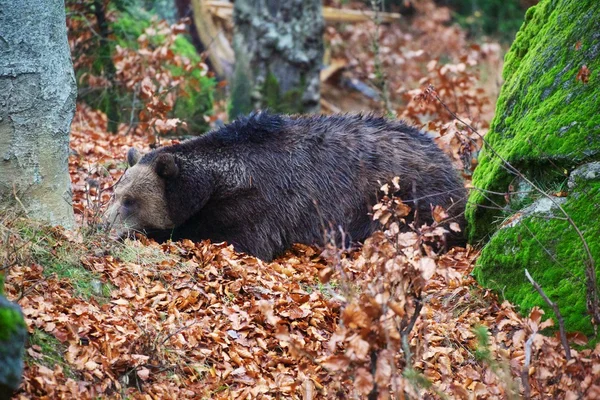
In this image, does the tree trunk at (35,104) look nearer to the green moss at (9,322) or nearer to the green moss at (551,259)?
the green moss at (9,322)

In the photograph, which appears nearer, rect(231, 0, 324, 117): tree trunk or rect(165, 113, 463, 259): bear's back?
rect(165, 113, 463, 259): bear's back

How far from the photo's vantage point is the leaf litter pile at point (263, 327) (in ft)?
14.4

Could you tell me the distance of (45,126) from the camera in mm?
6129

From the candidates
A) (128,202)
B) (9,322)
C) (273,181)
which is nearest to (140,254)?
(128,202)

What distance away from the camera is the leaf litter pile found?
439 centimetres

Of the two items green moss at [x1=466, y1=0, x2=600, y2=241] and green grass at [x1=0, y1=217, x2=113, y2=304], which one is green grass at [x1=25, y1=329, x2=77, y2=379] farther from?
green moss at [x1=466, y1=0, x2=600, y2=241]

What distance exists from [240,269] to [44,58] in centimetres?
256

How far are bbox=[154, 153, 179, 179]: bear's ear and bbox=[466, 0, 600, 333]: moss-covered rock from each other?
128 inches

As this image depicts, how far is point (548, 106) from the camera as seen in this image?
681 centimetres

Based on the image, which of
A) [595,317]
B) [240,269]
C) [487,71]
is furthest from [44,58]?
[487,71]

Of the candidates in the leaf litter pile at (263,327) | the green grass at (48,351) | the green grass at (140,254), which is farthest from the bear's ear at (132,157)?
the green grass at (48,351)

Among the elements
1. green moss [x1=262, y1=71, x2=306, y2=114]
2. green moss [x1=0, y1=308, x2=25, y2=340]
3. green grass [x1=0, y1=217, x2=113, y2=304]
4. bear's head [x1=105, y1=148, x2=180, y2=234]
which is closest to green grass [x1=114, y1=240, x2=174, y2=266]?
green grass [x1=0, y1=217, x2=113, y2=304]

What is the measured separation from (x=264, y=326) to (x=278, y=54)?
27.4 feet

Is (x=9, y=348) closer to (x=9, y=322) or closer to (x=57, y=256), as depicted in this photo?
(x=9, y=322)
